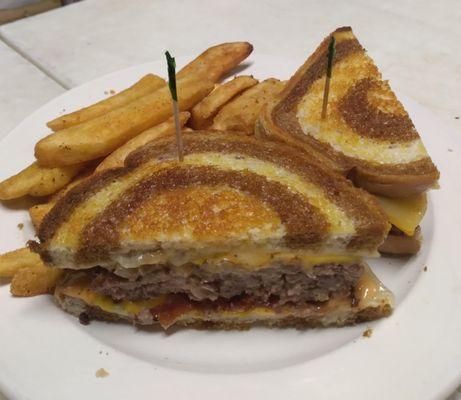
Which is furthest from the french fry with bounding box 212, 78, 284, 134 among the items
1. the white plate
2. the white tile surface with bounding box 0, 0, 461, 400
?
the white tile surface with bounding box 0, 0, 461, 400

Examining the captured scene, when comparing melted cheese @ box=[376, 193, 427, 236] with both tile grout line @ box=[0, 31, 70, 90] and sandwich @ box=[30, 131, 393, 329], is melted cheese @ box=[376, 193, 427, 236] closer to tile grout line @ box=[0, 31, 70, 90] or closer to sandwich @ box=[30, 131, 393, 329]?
sandwich @ box=[30, 131, 393, 329]

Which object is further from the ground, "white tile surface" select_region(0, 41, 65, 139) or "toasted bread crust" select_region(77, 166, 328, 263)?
"toasted bread crust" select_region(77, 166, 328, 263)

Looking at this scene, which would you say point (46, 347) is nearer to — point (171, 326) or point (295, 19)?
point (171, 326)

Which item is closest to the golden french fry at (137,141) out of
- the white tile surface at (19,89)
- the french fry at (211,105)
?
the french fry at (211,105)

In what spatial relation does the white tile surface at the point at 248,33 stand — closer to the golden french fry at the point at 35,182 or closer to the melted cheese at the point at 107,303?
the golden french fry at the point at 35,182

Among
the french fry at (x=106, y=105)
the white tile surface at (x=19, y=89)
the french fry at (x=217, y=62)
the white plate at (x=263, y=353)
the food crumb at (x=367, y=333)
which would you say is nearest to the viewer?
the white plate at (x=263, y=353)

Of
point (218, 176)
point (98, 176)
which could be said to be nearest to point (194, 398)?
point (218, 176)
